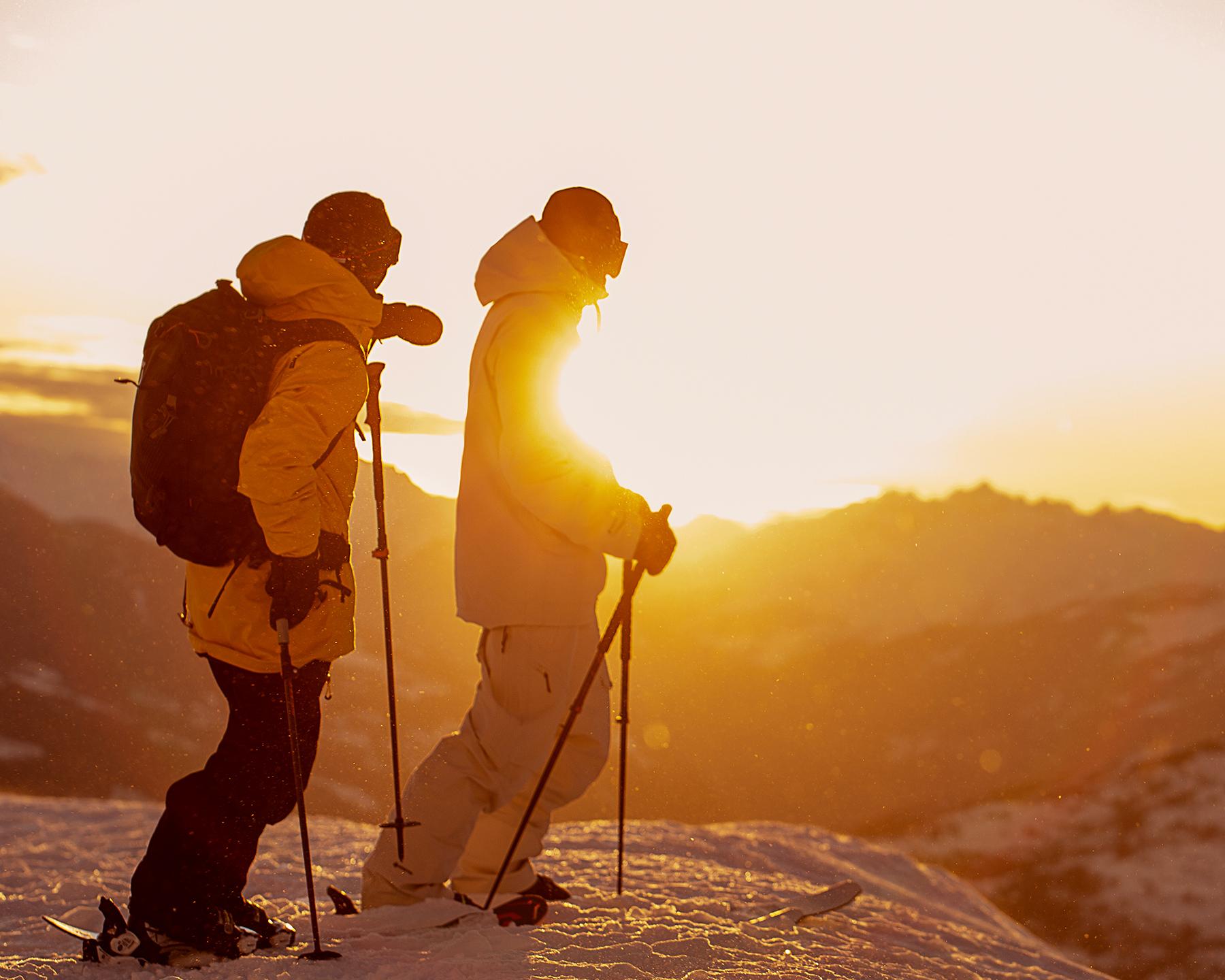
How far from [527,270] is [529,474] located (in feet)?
2.69

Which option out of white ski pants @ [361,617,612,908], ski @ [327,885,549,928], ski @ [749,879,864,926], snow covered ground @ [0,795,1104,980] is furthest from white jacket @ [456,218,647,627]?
ski @ [749,879,864,926]

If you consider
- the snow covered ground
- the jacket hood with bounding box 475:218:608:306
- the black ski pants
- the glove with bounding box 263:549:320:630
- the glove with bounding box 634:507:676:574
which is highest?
the jacket hood with bounding box 475:218:608:306

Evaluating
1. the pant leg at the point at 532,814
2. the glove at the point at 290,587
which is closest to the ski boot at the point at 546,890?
the pant leg at the point at 532,814

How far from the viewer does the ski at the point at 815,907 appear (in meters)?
4.51

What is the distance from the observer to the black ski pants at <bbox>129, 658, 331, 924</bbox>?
3072 millimetres

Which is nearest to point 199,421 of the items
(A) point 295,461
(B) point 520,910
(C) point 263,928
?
(A) point 295,461

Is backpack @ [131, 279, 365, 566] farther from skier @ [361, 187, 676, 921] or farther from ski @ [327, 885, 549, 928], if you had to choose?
ski @ [327, 885, 549, 928]

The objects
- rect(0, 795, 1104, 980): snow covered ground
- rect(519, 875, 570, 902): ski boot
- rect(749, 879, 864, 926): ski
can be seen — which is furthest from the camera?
rect(749, 879, 864, 926): ski

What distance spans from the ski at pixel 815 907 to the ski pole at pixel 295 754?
6.57 ft

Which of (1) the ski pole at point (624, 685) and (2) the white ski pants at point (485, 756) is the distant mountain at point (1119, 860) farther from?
(2) the white ski pants at point (485, 756)

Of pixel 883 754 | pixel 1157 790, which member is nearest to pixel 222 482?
pixel 1157 790

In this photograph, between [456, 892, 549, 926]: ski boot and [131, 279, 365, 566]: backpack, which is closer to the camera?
[131, 279, 365, 566]: backpack

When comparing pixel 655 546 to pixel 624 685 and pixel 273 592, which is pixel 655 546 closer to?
pixel 624 685

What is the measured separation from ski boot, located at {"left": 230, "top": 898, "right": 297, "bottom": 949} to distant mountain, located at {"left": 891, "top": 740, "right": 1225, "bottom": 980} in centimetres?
3729
